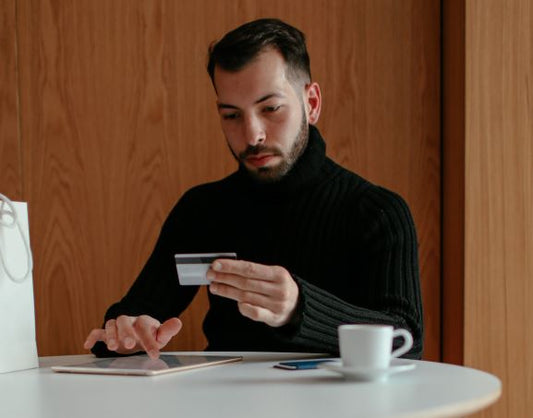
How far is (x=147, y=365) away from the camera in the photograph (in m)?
1.17

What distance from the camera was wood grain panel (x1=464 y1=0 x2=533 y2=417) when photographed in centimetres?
215

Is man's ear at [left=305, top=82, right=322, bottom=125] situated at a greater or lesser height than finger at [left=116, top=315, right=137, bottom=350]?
greater

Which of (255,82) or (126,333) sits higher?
(255,82)

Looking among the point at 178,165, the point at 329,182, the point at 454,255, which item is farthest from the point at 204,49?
the point at 454,255

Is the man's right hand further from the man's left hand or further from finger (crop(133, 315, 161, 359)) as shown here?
the man's left hand

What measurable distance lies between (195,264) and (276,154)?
0.65 metres

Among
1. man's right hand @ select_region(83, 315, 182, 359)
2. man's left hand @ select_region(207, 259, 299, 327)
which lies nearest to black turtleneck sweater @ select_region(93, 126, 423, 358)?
man's right hand @ select_region(83, 315, 182, 359)

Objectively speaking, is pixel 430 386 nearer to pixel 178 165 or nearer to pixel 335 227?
pixel 335 227

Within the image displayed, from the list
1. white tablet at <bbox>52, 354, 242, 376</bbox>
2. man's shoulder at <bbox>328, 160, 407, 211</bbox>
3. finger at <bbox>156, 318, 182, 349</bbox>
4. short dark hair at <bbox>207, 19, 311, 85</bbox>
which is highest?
short dark hair at <bbox>207, 19, 311, 85</bbox>

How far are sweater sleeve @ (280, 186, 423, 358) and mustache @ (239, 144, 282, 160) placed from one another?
0.23m

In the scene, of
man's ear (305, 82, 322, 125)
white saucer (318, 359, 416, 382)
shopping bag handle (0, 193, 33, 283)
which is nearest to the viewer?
white saucer (318, 359, 416, 382)

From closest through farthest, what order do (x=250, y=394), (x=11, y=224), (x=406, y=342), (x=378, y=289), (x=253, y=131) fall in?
(x=250, y=394)
(x=406, y=342)
(x=11, y=224)
(x=378, y=289)
(x=253, y=131)

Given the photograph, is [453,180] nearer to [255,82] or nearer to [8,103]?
[255,82]

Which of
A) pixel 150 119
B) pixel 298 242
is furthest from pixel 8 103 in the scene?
pixel 298 242
